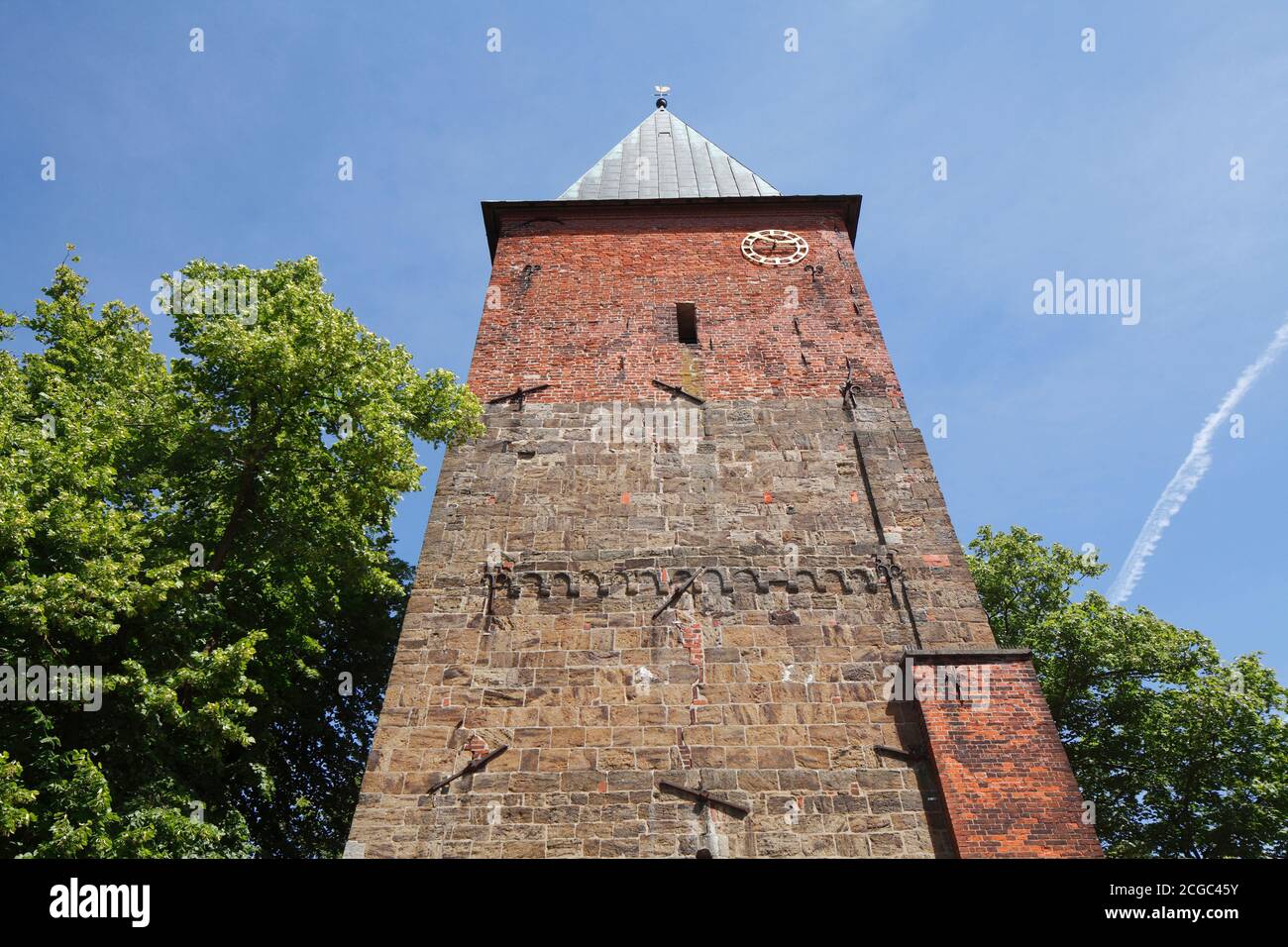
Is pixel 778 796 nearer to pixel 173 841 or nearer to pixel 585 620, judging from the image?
pixel 585 620

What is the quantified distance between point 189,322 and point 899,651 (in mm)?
10206

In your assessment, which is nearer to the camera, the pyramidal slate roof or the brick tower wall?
the brick tower wall

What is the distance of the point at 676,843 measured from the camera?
754 centimetres

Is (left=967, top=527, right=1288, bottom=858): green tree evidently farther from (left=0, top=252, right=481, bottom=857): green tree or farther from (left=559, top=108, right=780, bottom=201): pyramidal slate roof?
(left=0, top=252, right=481, bottom=857): green tree

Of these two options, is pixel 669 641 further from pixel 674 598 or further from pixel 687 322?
pixel 687 322

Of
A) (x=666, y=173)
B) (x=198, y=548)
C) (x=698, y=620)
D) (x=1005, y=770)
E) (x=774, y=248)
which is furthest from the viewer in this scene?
(x=666, y=173)

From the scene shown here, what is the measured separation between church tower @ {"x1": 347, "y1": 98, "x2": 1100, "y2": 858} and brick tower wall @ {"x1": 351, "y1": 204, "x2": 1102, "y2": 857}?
0.09 feet

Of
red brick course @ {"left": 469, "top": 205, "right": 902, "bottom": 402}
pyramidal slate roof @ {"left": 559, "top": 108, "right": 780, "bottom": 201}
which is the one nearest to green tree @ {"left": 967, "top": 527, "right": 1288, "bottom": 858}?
red brick course @ {"left": 469, "top": 205, "right": 902, "bottom": 402}

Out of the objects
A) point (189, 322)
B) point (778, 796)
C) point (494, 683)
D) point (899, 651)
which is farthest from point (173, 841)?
point (899, 651)

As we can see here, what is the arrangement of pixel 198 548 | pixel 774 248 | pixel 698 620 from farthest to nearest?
pixel 774 248, pixel 198 548, pixel 698 620

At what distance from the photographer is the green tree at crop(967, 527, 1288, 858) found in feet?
47.9

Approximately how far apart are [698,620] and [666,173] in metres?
Result: 10.8

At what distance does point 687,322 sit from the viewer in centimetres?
1291

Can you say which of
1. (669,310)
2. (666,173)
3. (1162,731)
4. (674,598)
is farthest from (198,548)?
(1162,731)
